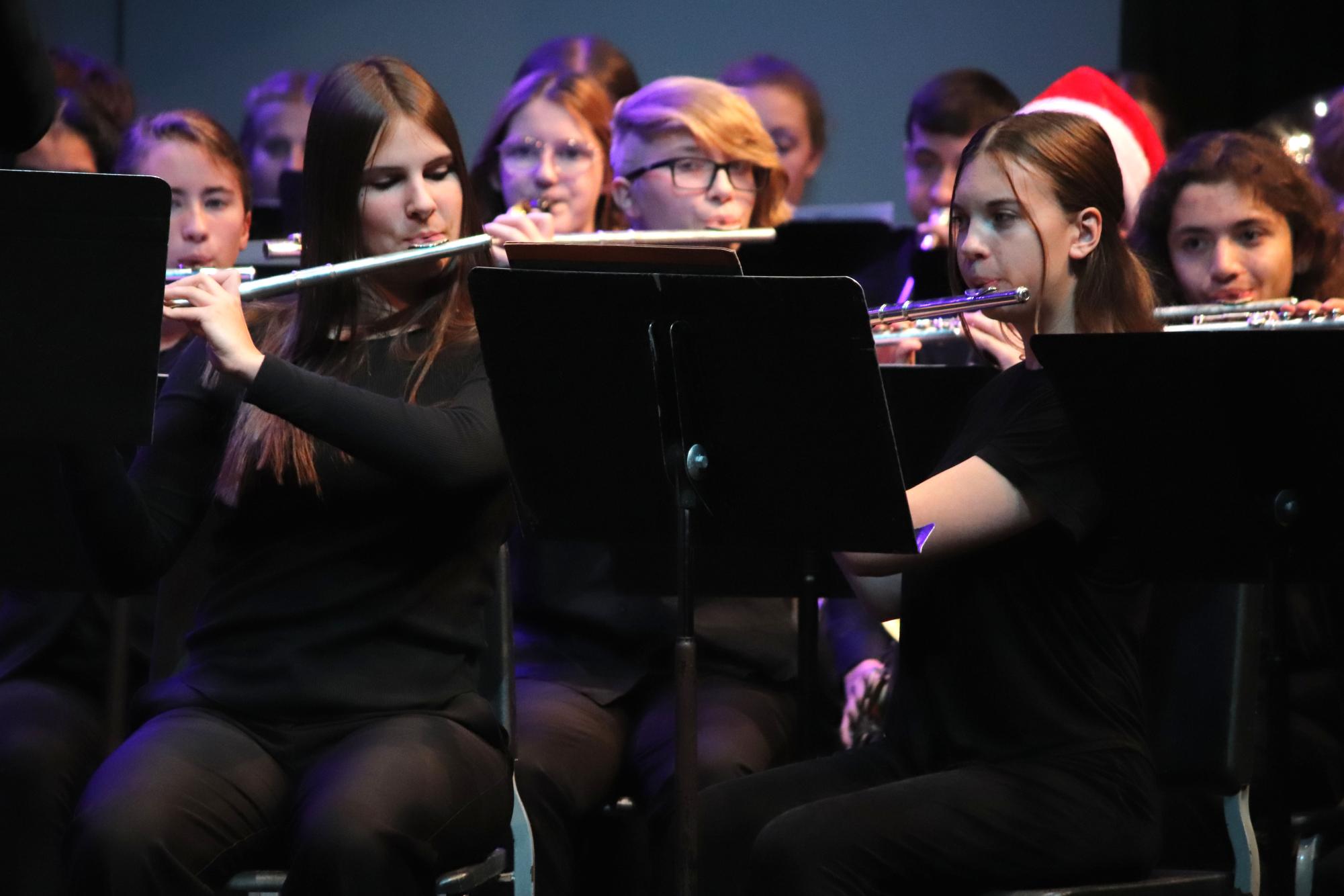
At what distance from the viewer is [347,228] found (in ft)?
7.63

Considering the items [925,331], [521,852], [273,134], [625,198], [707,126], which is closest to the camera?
[521,852]

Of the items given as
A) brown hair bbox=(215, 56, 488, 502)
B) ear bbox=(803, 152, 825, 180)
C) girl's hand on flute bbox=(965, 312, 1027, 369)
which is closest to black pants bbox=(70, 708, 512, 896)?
brown hair bbox=(215, 56, 488, 502)

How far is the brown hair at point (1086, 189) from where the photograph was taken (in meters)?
2.06

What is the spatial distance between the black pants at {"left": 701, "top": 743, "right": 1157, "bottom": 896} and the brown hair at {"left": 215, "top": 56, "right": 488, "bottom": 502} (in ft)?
2.76

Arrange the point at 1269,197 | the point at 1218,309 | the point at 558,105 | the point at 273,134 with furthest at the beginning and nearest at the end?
the point at 273,134
the point at 558,105
the point at 1269,197
the point at 1218,309

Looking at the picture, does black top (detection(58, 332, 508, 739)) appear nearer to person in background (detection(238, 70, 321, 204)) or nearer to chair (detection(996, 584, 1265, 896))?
chair (detection(996, 584, 1265, 896))

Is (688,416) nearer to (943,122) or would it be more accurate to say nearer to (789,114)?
(943,122)

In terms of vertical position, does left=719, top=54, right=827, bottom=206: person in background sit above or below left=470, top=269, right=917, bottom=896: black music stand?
above

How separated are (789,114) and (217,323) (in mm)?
2760

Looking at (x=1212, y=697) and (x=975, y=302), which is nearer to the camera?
(x=975, y=302)

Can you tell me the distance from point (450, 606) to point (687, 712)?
411 millimetres

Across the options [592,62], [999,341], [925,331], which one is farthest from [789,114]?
[999,341]

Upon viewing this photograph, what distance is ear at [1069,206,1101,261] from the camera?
2.07 metres

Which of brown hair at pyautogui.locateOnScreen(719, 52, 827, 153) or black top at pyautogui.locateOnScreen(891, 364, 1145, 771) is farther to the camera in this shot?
brown hair at pyautogui.locateOnScreen(719, 52, 827, 153)
